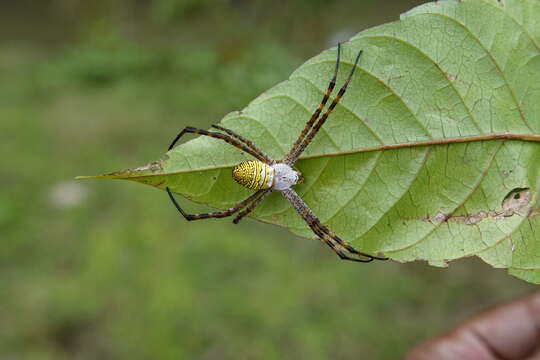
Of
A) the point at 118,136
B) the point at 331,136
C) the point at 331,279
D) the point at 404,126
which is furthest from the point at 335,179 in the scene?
the point at 118,136

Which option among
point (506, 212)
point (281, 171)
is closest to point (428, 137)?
point (506, 212)

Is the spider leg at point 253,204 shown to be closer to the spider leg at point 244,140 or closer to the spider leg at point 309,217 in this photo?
the spider leg at point 309,217

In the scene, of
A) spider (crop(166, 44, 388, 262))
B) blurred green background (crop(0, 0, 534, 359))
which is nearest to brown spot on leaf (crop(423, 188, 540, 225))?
spider (crop(166, 44, 388, 262))

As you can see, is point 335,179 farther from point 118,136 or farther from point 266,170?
point 118,136

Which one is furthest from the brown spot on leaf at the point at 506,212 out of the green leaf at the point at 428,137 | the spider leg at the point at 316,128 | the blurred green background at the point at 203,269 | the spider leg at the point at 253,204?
the blurred green background at the point at 203,269

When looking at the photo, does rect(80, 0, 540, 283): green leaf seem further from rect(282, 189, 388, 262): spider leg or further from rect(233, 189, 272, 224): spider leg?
rect(233, 189, 272, 224): spider leg

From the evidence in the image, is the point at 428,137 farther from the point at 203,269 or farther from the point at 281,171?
the point at 203,269
